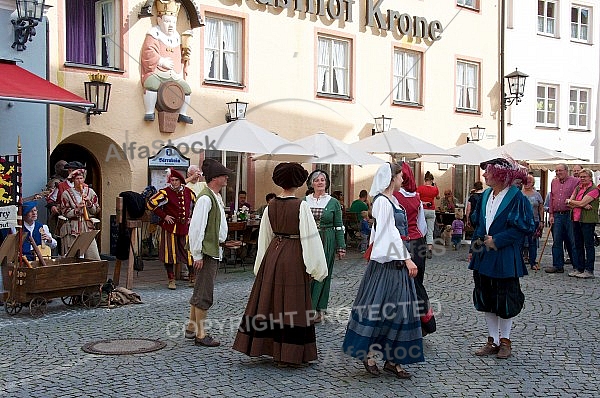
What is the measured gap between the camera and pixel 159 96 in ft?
48.8

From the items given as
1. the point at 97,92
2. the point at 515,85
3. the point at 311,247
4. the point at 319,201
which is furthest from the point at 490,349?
the point at 515,85

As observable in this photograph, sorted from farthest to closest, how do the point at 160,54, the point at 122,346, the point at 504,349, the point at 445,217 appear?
the point at 445,217 → the point at 160,54 → the point at 122,346 → the point at 504,349

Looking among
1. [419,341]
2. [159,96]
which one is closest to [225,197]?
[159,96]

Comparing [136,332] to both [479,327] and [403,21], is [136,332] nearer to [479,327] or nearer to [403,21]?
[479,327]

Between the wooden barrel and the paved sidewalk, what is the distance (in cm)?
569

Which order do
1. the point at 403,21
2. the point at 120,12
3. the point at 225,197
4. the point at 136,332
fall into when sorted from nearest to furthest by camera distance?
the point at 136,332 → the point at 120,12 → the point at 225,197 → the point at 403,21

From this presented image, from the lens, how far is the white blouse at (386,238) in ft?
20.9

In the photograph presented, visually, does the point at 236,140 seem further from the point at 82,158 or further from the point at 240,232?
the point at 82,158

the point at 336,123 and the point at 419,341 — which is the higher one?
the point at 336,123

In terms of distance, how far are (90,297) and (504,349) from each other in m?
4.93

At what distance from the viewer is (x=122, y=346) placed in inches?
290

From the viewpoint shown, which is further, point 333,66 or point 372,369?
point 333,66

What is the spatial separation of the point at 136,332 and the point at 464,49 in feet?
52.6

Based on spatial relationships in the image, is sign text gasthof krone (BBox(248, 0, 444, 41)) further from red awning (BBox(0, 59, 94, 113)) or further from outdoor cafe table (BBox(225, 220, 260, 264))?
red awning (BBox(0, 59, 94, 113))
